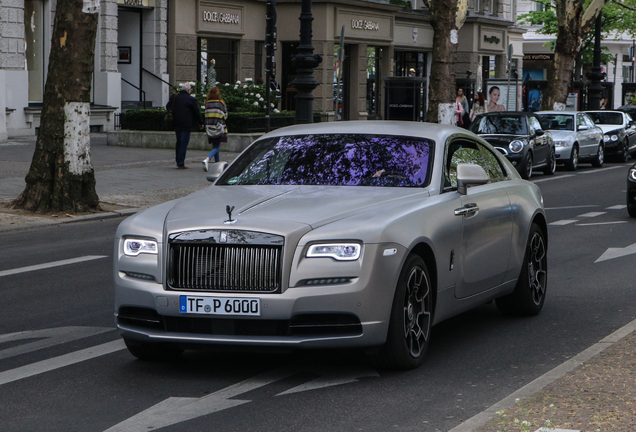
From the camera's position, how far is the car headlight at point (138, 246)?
6.16m

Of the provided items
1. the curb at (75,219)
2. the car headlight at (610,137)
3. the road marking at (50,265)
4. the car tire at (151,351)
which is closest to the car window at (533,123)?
the car headlight at (610,137)

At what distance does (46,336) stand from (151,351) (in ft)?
4.12

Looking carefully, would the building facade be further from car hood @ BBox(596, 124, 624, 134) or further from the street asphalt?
the street asphalt

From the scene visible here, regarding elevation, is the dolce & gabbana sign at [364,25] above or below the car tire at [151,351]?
above

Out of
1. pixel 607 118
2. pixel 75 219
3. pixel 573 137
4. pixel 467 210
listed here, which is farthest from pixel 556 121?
pixel 467 210

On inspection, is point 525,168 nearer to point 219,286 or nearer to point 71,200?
point 71,200

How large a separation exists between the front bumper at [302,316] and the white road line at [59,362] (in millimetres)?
843

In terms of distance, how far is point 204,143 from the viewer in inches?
1116

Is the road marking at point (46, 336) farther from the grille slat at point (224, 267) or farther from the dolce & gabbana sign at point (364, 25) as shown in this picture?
the dolce & gabbana sign at point (364, 25)

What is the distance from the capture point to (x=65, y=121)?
15.5 m

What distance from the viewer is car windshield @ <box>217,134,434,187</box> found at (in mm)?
7062

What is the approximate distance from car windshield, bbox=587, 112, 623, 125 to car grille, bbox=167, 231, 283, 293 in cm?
2857

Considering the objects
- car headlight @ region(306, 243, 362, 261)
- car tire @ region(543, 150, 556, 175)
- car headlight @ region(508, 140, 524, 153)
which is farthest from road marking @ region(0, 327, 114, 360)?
car tire @ region(543, 150, 556, 175)

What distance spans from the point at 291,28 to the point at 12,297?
34.2 metres
